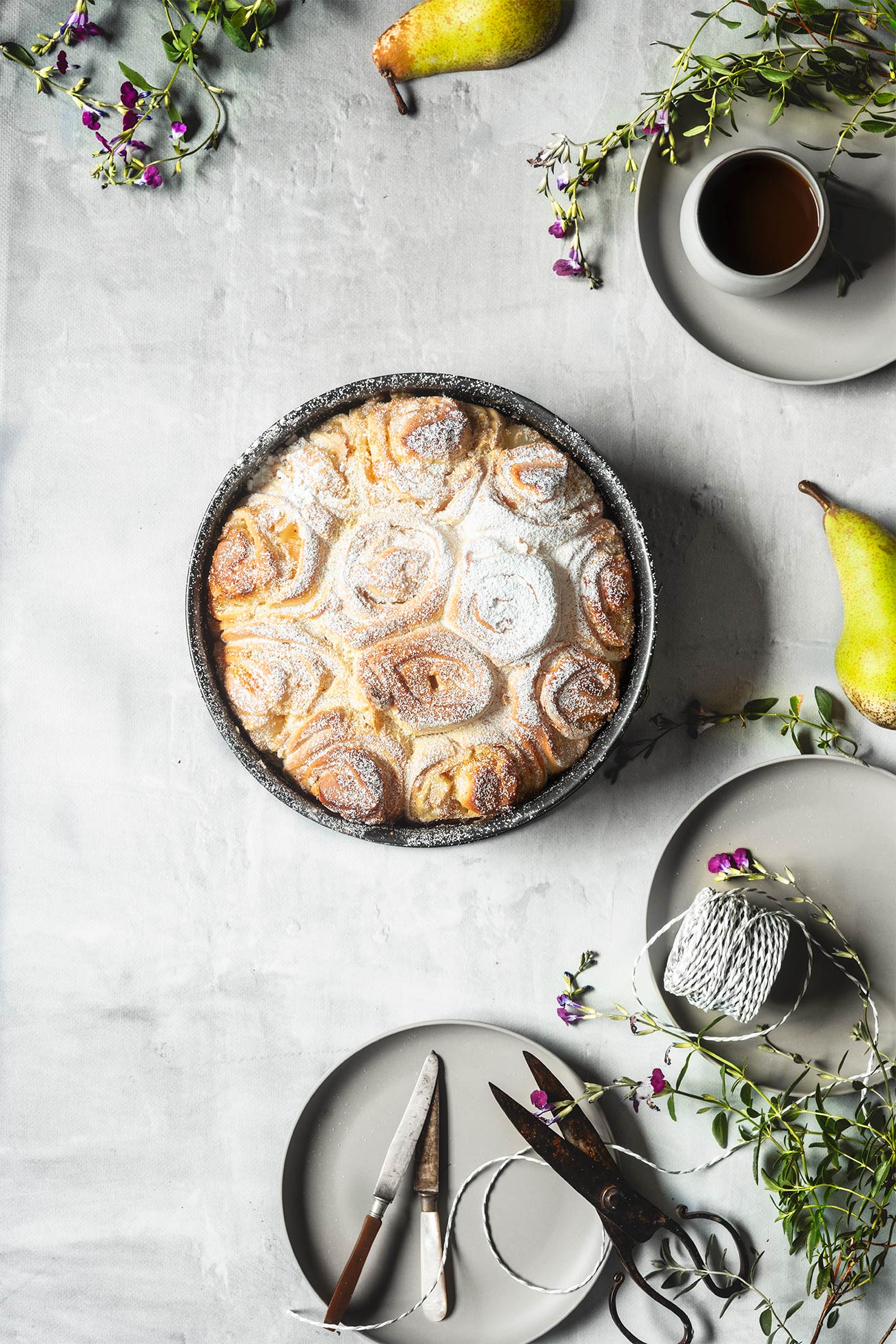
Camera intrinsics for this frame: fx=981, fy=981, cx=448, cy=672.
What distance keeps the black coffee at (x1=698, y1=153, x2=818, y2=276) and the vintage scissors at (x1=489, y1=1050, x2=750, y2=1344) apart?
4.11 feet

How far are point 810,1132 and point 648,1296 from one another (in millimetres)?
419

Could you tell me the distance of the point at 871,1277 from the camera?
4.76 feet

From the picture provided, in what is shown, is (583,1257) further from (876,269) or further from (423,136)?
(423,136)

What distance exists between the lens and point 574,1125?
4.98ft

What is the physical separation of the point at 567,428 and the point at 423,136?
0.62m

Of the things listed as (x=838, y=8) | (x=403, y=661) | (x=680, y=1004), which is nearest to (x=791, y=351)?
(x=838, y=8)

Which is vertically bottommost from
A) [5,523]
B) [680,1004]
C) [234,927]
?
[680,1004]

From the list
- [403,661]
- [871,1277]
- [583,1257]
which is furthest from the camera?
[583,1257]

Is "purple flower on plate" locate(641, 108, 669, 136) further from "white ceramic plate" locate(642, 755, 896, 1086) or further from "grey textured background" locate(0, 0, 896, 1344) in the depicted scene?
"white ceramic plate" locate(642, 755, 896, 1086)

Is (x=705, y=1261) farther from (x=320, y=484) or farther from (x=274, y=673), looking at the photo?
(x=320, y=484)

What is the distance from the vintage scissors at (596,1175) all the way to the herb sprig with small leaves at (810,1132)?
0.16ft

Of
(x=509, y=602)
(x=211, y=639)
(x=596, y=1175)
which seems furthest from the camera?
(x=596, y=1175)

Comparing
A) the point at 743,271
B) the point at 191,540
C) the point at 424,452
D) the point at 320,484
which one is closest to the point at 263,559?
the point at 320,484

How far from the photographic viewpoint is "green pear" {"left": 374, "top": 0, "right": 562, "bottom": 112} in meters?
1.53
